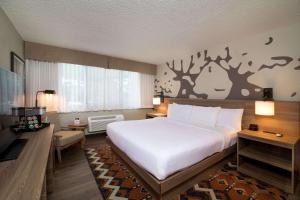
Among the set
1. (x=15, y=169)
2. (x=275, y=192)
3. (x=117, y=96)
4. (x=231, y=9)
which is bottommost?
(x=275, y=192)

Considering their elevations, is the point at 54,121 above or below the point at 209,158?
above

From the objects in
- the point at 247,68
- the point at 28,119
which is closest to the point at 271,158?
the point at 247,68

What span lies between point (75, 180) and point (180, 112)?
8.37 ft

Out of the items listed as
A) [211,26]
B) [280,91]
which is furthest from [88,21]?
[280,91]

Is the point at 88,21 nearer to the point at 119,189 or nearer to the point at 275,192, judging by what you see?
the point at 119,189

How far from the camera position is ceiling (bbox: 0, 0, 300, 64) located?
1.79 metres

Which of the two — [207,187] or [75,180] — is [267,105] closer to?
[207,187]

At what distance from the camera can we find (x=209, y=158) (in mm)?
2037

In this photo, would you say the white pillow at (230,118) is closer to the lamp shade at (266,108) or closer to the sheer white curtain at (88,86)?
the lamp shade at (266,108)

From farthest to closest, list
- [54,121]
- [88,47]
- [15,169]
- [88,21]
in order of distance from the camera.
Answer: [88,47] → [54,121] → [88,21] → [15,169]

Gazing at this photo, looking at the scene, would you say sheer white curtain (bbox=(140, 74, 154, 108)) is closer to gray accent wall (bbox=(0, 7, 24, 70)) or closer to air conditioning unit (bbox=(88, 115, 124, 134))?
air conditioning unit (bbox=(88, 115, 124, 134))

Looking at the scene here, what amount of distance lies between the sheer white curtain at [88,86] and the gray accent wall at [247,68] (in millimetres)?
1550

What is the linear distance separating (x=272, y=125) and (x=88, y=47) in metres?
4.10

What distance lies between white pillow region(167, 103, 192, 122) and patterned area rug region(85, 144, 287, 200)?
1299 mm
